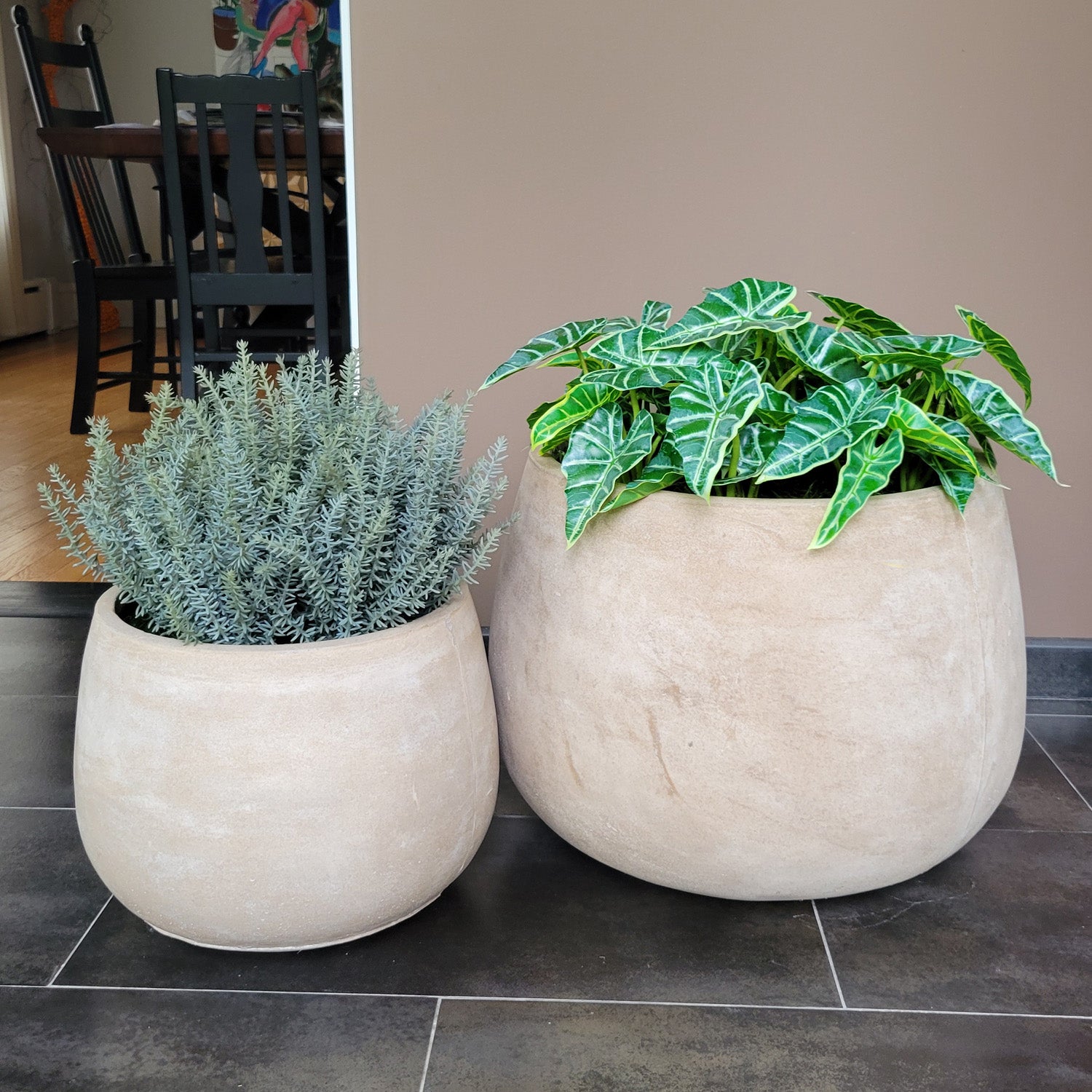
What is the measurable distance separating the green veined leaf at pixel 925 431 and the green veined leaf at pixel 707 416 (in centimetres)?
14

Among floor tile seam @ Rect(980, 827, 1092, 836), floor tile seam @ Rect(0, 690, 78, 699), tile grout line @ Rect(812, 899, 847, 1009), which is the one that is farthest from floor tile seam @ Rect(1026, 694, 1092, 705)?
floor tile seam @ Rect(0, 690, 78, 699)

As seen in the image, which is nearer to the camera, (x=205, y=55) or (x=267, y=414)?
(x=267, y=414)

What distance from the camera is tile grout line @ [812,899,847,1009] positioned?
109 cm

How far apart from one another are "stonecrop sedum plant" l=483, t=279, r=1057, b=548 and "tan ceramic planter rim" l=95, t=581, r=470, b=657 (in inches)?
7.4

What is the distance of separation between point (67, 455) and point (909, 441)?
113 inches

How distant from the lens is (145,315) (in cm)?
396

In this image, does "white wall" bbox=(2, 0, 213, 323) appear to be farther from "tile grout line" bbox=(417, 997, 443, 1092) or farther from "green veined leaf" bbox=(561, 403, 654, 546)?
"tile grout line" bbox=(417, 997, 443, 1092)

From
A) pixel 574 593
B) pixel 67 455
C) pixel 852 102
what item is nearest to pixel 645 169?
pixel 852 102

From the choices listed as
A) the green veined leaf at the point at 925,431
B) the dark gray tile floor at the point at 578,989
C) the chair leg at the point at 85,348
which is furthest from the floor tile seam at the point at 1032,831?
the chair leg at the point at 85,348

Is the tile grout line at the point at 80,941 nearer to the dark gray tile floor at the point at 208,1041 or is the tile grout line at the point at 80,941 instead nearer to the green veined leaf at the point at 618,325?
the dark gray tile floor at the point at 208,1041

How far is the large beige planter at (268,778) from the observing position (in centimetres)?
103

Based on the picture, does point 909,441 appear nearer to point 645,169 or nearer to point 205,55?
point 645,169

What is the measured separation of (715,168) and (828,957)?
1.13 m

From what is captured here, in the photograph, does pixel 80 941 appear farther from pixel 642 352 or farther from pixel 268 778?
pixel 642 352
